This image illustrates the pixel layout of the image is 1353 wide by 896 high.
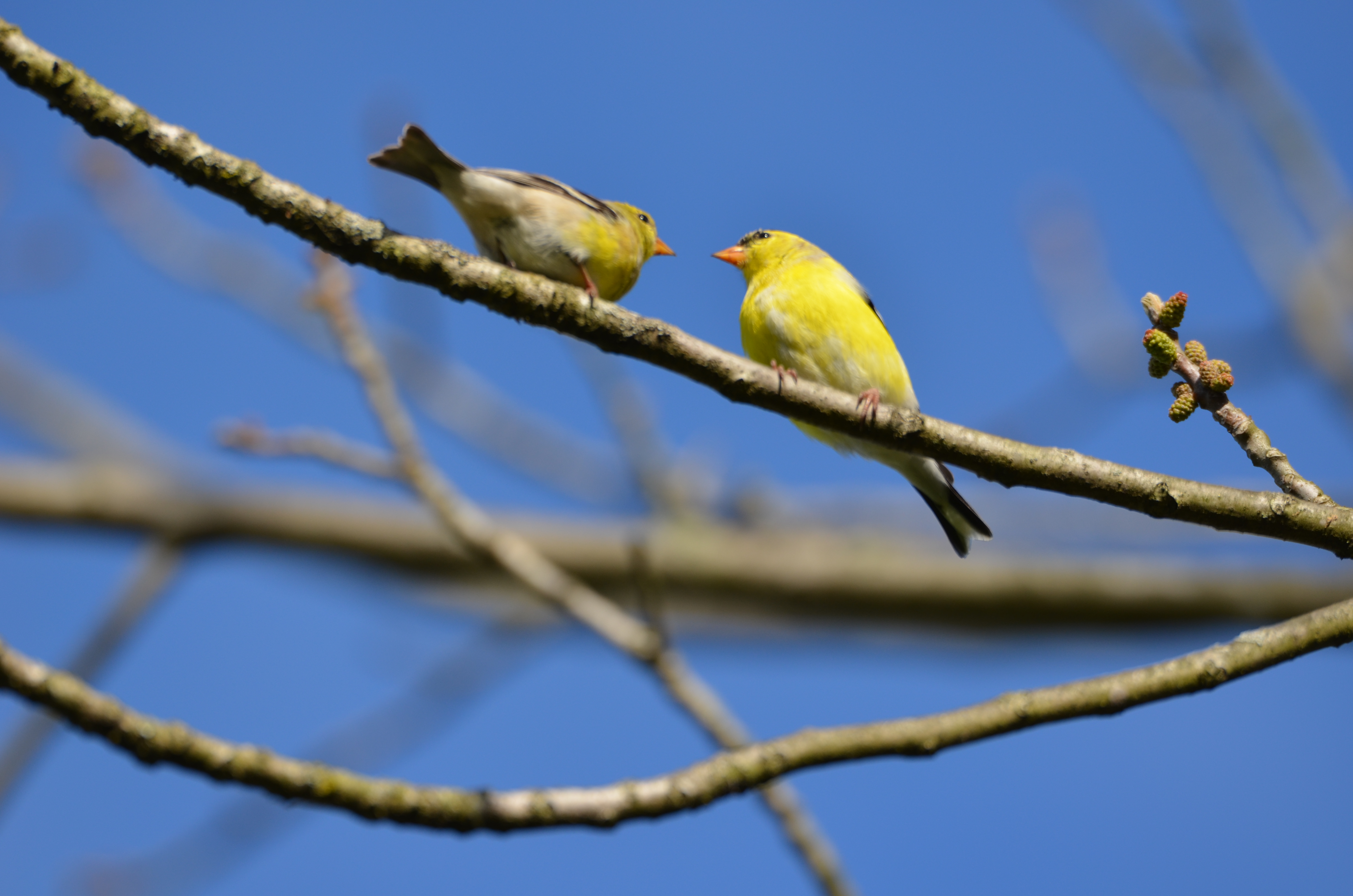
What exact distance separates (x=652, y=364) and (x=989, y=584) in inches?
259

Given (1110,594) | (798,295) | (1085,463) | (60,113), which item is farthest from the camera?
(1110,594)

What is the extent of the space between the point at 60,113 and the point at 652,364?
139cm

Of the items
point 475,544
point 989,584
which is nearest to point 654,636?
point 475,544

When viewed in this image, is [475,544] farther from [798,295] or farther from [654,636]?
[798,295]

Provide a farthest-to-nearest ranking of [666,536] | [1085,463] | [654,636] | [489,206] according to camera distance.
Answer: [666,536], [489,206], [654,636], [1085,463]

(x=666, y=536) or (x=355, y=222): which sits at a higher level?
(x=666, y=536)

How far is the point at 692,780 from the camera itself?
2.38m

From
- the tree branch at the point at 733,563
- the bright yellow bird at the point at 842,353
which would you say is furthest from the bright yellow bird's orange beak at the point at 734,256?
the tree branch at the point at 733,563

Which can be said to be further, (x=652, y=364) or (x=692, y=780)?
(x=652, y=364)

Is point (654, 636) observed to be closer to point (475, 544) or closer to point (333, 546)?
point (475, 544)

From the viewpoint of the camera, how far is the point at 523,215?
3.98 m

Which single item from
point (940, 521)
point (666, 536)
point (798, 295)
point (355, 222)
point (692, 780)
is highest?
point (666, 536)

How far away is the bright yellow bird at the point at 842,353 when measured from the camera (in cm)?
480

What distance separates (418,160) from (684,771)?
8.41ft
